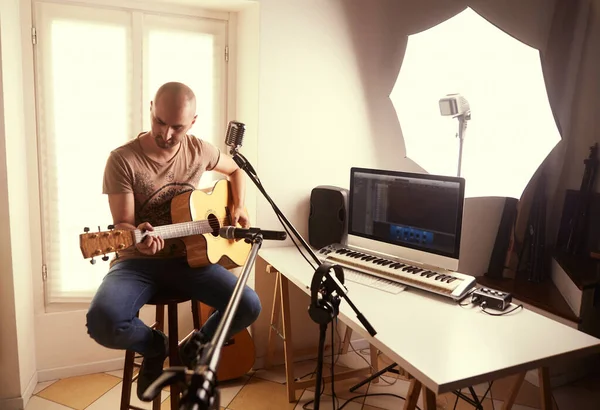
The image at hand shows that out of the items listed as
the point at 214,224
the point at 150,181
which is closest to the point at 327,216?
the point at 214,224

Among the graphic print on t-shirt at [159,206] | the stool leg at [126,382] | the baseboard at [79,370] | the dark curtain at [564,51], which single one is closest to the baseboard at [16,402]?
the baseboard at [79,370]

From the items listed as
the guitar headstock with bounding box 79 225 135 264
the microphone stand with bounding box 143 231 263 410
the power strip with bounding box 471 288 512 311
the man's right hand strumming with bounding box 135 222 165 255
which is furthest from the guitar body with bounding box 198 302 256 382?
the microphone stand with bounding box 143 231 263 410

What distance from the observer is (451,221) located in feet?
6.43

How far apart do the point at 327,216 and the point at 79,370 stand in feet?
5.06

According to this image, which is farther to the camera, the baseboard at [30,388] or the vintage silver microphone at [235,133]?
the baseboard at [30,388]

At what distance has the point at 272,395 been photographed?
7.93 ft

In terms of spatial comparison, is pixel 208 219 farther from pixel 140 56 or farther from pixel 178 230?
pixel 140 56

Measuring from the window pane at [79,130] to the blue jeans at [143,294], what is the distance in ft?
2.31

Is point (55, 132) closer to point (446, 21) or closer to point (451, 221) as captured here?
point (451, 221)

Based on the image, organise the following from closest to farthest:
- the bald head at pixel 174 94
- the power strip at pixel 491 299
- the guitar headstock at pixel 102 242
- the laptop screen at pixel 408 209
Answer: the guitar headstock at pixel 102 242
the power strip at pixel 491 299
the bald head at pixel 174 94
the laptop screen at pixel 408 209

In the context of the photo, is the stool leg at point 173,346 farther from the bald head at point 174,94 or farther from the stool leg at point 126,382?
the bald head at point 174,94

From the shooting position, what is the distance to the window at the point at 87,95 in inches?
91.3

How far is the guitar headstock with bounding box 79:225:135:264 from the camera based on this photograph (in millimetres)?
1496

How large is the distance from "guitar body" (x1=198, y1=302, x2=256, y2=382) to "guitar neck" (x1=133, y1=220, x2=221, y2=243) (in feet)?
2.51
